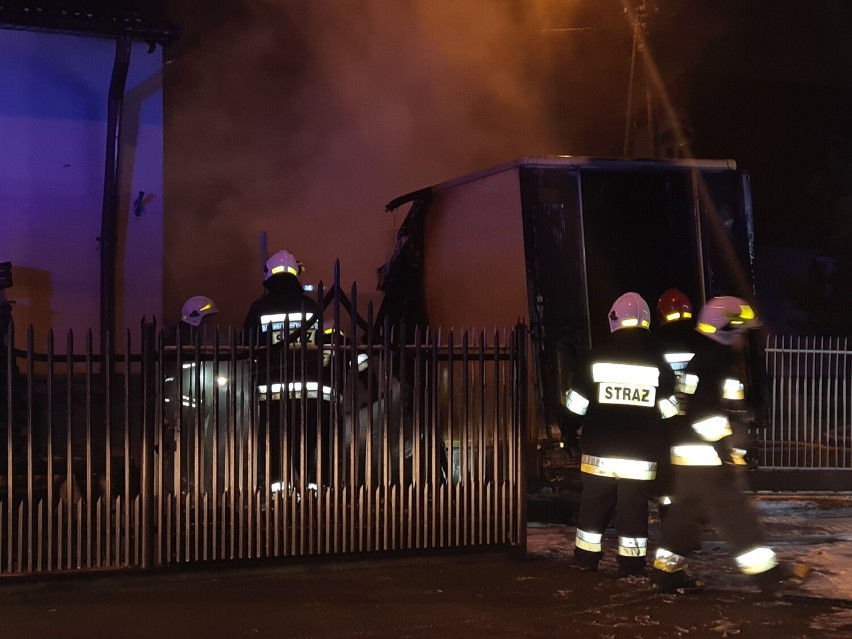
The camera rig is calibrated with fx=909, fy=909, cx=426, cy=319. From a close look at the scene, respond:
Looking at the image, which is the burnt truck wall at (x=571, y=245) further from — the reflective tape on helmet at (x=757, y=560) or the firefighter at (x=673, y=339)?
the reflective tape on helmet at (x=757, y=560)

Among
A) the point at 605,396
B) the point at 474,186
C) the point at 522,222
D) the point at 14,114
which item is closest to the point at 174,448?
the point at 605,396

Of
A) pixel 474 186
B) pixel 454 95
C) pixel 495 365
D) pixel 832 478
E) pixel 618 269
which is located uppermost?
pixel 454 95

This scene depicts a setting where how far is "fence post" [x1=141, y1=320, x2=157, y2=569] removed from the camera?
16.2ft

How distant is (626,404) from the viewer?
16.8 feet

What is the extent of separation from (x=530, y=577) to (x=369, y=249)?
613 cm

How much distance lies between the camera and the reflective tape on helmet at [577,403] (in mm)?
5219

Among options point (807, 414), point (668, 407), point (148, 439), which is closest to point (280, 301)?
point (148, 439)

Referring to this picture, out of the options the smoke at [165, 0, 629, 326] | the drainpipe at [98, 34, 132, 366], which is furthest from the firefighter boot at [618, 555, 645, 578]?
the drainpipe at [98, 34, 132, 366]

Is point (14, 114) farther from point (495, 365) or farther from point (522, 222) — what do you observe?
point (495, 365)

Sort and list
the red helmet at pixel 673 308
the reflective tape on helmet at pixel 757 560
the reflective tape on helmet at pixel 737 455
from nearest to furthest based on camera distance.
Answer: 1. the reflective tape on helmet at pixel 757 560
2. the reflective tape on helmet at pixel 737 455
3. the red helmet at pixel 673 308

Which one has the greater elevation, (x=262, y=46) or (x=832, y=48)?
(x=832, y=48)

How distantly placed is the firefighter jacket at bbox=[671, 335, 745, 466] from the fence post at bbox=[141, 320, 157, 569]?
9.51 ft

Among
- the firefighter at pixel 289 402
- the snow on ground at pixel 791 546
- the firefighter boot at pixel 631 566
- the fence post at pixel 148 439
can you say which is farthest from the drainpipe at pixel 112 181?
the firefighter boot at pixel 631 566

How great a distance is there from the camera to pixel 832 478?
919 cm
